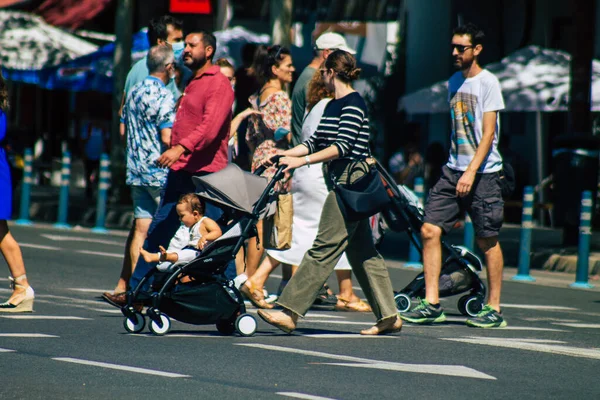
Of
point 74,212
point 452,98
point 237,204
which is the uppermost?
point 452,98

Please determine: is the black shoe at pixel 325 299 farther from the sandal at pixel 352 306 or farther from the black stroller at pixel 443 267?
the black stroller at pixel 443 267

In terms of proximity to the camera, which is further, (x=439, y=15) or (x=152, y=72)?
(x=439, y=15)

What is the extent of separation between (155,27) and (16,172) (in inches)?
631

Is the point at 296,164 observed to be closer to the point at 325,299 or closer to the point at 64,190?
the point at 325,299

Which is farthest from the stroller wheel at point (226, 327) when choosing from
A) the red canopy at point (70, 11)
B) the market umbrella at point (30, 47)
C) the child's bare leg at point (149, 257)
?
the red canopy at point (70, 11)

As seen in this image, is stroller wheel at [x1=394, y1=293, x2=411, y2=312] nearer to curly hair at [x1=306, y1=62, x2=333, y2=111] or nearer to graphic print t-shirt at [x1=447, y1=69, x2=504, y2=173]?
graphic print t-shirt at [x1=447, y1=69, x2=504, y2=173]

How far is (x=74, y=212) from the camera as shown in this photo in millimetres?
21375

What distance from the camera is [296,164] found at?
840 centimetres

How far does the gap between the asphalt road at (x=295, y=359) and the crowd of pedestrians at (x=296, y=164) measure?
336 mm

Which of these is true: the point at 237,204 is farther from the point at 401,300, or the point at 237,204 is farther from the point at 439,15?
the point at 439,15

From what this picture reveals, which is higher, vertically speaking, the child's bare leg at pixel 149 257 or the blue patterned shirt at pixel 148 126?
the blue patterned shirt at pixel 148 126

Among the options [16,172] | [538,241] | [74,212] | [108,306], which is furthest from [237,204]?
[16,172]

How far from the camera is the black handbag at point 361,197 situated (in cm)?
864

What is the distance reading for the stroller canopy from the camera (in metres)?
8.53
